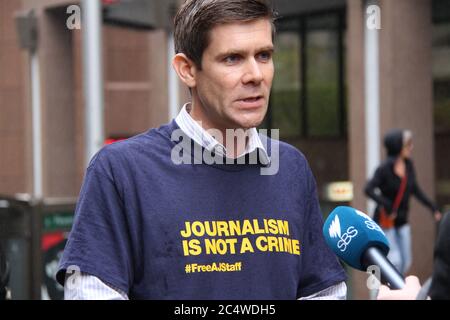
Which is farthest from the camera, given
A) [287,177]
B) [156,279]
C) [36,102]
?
[36,102]

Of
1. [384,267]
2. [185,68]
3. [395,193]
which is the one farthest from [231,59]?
[395,193]

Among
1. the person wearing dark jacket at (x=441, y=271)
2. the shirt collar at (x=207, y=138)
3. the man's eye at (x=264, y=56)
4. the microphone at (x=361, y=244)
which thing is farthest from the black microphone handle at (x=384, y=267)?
the man's eye at (x=264, y=56)

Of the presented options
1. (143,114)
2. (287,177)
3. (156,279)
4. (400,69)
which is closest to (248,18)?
(287,177)

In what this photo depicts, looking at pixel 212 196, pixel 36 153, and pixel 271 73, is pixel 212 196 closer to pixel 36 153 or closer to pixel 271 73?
pixel 271 73

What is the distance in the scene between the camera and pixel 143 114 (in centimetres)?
2619

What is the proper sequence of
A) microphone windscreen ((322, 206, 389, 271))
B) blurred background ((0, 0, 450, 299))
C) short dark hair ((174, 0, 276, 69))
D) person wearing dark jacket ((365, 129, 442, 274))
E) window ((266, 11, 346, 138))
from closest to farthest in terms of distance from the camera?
microphone windscreen ((322, 206, 389, 271)), short dark hair ((174, 0, 276, 69)), blurred background ((0, 0, 450, 299)), person wearing dark jacket ((365, 129, 442, 274)), window ((266, 11, 346, 138))

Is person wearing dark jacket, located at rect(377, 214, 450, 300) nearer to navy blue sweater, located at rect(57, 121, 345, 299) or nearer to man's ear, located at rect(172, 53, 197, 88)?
navy blue sweater, located at rect(57, 121, 345, 299)

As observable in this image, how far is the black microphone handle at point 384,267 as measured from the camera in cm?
226

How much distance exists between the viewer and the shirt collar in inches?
109

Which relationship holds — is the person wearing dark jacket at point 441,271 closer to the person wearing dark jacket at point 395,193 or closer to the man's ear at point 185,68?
the man's ear at point 185,68

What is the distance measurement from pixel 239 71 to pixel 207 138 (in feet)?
0.60

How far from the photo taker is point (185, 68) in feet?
9.32

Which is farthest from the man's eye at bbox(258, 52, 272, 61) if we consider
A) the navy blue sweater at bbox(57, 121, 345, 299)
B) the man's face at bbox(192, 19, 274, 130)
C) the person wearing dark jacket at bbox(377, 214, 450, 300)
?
the person wearing dark jacket at bbox(377, 214, 450, 300)

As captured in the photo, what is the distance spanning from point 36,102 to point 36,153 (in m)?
1.16
